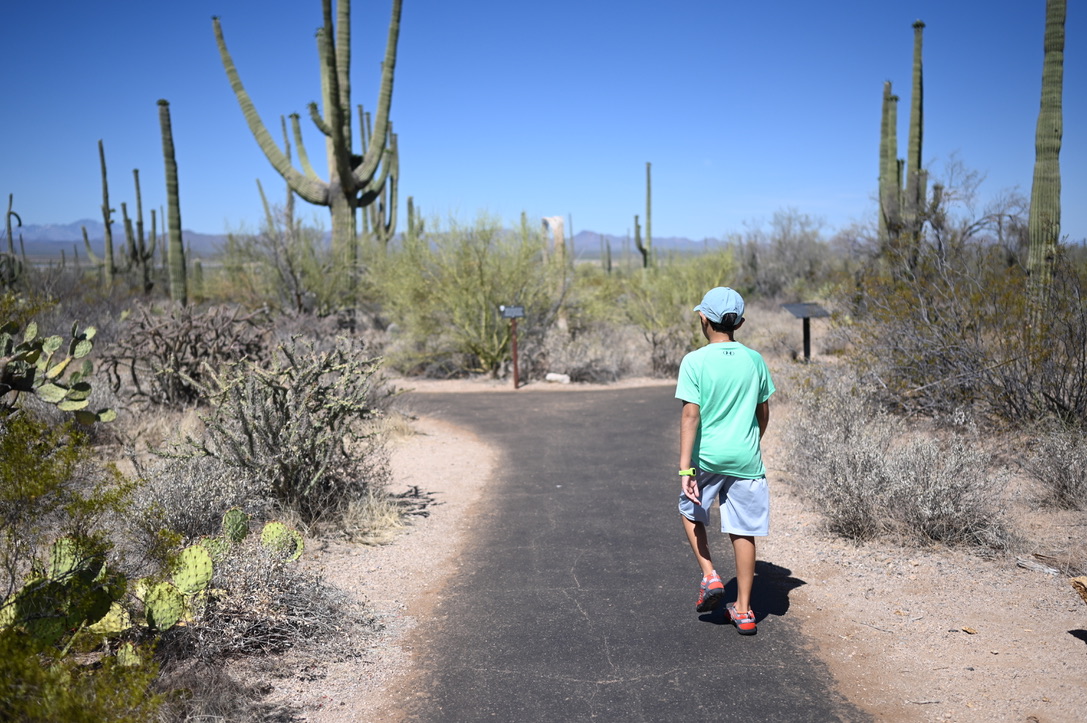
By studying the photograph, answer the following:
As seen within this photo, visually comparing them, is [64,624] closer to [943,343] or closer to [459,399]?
[943,343]

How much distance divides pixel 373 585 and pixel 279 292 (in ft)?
52.3

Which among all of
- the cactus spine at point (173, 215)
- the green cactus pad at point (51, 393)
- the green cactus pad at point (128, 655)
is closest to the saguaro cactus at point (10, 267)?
the cactus spine at point (173, 215)

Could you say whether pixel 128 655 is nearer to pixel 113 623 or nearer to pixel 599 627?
pixel 113 623

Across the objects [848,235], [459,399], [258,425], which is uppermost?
[848,235]

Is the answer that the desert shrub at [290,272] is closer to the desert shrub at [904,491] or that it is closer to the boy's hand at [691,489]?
the desert shrub at [904,491]

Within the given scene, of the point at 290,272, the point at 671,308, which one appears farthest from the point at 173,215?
the point at 671,308

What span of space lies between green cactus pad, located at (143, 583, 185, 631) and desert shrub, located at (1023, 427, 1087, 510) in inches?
241

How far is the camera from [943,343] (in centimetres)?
857

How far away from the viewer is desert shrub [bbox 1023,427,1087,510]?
6184 millimetres

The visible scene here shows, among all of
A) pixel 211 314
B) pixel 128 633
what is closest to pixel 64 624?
pixel 128 633

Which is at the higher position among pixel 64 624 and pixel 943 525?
pixel 64 624

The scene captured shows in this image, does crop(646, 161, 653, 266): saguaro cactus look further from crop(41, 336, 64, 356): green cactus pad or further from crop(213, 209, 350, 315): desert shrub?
crop(41, 336, 64, 356): green cactus pad

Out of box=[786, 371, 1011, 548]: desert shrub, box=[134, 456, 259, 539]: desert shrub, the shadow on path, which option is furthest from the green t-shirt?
box=[134, 456, 259, 539]: desert shrub

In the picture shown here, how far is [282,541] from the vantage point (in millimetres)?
4809
